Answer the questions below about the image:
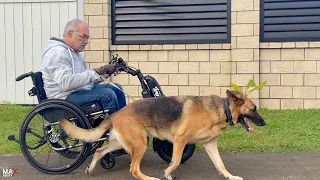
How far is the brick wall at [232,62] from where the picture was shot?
25.0ft

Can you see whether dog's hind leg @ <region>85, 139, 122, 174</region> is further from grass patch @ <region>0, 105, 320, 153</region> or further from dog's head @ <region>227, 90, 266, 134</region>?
grass patch @ <region>0, 105, 320, 153</region>

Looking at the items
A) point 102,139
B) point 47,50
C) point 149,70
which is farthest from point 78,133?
point 149,70

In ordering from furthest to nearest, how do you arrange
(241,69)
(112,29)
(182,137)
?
1. (112,29)
2. (241,69)
3. (182,137)

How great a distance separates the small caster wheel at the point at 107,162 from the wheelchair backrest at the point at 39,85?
1.00 meters

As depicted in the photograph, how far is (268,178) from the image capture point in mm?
4352

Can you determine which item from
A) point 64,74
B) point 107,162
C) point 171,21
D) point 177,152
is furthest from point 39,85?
point 171,21

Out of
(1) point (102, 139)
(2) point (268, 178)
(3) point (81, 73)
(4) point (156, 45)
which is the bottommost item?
(2) point (268, 178)

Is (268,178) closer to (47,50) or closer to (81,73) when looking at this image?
(81,73)

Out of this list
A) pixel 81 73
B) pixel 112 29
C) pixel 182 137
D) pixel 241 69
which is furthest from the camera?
pixel 112 29

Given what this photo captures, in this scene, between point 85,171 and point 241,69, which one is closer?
point 85,171

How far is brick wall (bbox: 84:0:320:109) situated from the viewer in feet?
25.0

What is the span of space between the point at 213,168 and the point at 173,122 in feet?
3.22

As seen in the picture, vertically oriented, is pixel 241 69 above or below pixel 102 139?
above

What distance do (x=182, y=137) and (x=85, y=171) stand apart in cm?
126
